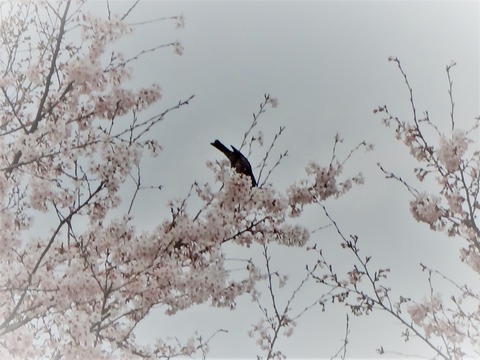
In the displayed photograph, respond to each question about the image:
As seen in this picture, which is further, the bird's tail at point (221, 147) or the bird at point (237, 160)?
the bird's tail at point (221, 147)

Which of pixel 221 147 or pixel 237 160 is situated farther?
pixel 221 147

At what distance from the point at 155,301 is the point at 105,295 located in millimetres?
597

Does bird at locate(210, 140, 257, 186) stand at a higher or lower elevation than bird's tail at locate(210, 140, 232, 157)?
lower

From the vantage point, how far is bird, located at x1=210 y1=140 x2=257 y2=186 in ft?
14.8

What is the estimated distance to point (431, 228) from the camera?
479cm

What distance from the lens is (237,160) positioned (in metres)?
4.60

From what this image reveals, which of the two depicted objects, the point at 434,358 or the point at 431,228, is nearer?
the point at 431,228

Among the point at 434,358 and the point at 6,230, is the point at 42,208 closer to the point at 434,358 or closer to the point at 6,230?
the point at 6,230

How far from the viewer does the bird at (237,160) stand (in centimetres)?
452

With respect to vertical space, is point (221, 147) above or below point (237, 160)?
above

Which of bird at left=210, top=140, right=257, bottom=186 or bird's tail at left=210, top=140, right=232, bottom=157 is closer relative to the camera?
bird at left=210, top=140, right=257, bottom=186

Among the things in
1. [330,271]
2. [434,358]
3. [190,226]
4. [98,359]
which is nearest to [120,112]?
[190,226]

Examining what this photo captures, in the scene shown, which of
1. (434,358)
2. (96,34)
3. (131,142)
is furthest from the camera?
(434,358)

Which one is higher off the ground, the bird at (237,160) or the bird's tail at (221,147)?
the bird's tail at (221,147)
